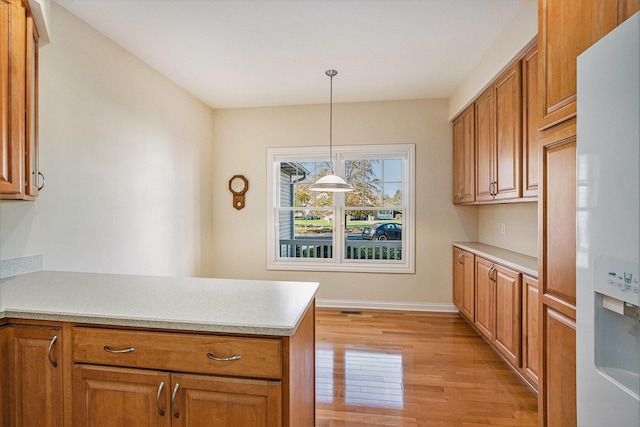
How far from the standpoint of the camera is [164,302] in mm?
1442

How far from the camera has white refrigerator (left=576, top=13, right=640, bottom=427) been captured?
753 mm

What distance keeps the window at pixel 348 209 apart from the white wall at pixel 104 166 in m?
1.23

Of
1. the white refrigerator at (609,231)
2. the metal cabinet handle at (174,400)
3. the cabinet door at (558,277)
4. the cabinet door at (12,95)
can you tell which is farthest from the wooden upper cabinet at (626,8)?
the cabinet door at (12,95)

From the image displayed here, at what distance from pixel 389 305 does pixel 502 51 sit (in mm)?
3080

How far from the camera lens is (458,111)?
377 cm

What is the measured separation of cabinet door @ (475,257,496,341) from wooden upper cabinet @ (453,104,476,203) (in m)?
0.80

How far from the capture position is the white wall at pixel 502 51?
2.22 metres

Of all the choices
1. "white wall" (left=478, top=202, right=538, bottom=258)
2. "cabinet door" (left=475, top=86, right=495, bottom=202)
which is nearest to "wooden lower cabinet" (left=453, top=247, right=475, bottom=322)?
"white wall" (left=478, top=202, right=538, bottom=258)

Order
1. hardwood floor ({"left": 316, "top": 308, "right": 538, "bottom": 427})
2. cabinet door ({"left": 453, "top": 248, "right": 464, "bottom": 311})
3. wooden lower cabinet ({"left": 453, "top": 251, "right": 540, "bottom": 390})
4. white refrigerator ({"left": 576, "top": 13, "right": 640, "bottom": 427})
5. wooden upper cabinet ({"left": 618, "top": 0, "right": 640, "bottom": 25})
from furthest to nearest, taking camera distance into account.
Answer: cabinet door ({"left": 453, "top": 248, "right": 464, "bottom": 311})
wooden lower cabinet ({"left": 453, "top": 251, "right": 540, "bottom": 390})
hardwood floor ({"left": 316, "top": 308, "right": 538, "bottom": 427})
wooden upper cabinet ({"left": 618, "top": 0, "right": 640, "bottom": 25})
white refrigerator ({"left": 576, "top": 13, "right": 640, "bottom": 427})

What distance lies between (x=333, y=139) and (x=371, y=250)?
1636mm

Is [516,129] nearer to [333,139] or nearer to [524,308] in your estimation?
[524,308]

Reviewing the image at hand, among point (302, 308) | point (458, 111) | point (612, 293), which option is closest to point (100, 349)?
point (302, 308)

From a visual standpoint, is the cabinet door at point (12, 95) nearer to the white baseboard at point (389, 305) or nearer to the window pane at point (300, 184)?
the window pane at point (300, 184)

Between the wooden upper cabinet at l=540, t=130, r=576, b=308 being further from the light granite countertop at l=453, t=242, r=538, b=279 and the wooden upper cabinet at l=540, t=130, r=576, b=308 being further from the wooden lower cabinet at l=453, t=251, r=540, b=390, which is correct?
the light granite countertop at l=453, t=242, r=538, b=279
